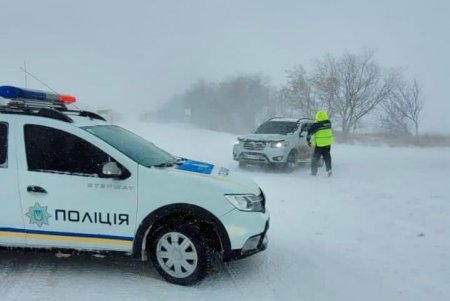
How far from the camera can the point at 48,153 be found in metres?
4.24

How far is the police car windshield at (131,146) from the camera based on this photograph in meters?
4.44

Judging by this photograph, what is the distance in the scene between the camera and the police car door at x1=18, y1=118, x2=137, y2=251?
13.5 feet

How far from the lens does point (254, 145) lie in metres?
12.8

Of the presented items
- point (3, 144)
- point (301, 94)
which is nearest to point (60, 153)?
point (3, 144)

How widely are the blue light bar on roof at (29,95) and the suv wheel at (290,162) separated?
28.3ft

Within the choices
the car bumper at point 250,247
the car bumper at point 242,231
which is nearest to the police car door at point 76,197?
the car bumper at point 242,231

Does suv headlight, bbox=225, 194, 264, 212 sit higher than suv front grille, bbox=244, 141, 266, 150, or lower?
higher

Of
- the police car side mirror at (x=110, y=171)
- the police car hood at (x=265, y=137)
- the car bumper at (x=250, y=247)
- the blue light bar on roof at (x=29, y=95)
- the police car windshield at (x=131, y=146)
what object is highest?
the blue light bar on roof at (x=29, y=95)

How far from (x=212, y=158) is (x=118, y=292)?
1250 cm

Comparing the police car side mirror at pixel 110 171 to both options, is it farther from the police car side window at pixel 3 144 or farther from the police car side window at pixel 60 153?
the police car side window at pixel 3 144

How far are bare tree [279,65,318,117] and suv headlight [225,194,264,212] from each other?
3665 cm

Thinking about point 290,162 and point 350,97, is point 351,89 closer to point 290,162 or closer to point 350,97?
point 350,97

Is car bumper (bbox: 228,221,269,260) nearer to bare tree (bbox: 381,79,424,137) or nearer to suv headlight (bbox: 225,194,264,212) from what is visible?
suv headlight (bbox: 225,194,264,212)

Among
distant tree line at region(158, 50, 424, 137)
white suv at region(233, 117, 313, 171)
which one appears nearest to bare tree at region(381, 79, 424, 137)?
distant tree line at region(158, 50, 424, 137)
